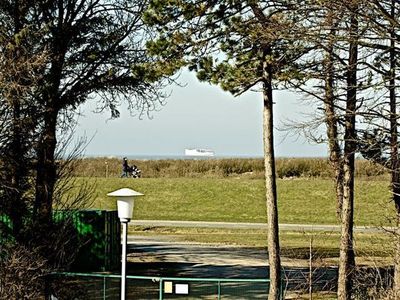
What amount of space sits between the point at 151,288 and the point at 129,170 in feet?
106

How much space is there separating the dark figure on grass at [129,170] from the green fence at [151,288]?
99.7ft

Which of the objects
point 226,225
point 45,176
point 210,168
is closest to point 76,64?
point 45,176

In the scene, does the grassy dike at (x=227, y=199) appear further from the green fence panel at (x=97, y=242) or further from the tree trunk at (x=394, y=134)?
the tree trunk at (x=394, y=134)

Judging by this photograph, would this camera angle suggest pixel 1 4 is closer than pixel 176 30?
No

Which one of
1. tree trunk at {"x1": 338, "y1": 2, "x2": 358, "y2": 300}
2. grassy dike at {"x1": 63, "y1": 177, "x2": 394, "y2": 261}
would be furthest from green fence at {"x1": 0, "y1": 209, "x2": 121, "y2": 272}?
grassy dike at {"x1": 63, "y1": 177, "x2": 394, "y2": 261}

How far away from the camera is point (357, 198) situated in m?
40.5

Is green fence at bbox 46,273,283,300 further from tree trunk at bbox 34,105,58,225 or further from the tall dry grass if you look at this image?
the tall dry grass

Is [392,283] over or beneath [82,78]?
beneath

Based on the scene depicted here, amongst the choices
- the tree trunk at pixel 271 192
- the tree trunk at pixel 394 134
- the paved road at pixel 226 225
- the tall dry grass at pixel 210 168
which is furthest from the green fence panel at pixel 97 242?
the tall dry grass at pixel 210 168

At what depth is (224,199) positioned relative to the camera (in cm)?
4516

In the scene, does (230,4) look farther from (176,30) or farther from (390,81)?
(390,81)

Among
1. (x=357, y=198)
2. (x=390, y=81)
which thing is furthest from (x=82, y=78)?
(x=357, y=198)

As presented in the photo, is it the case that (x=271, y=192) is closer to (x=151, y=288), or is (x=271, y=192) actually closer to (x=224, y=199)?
(x=151, y=288)

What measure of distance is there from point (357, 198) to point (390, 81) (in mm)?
27669
